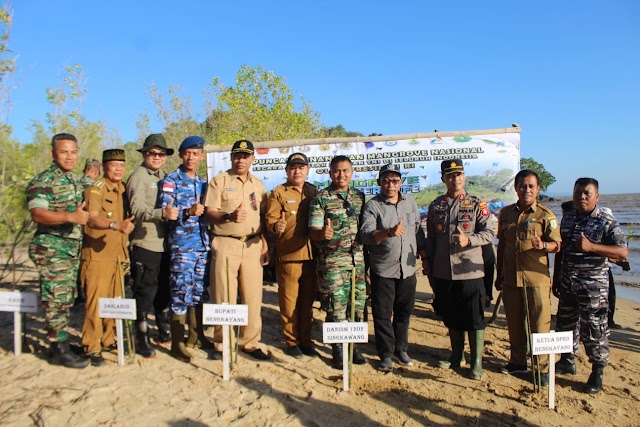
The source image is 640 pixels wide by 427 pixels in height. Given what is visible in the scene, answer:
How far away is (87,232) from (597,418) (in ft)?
15.3

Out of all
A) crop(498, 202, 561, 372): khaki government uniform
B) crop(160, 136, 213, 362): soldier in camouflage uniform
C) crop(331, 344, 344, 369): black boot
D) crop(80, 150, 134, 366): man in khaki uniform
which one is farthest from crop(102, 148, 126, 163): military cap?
crop(498, 202, 561, 372): khaki government uniform

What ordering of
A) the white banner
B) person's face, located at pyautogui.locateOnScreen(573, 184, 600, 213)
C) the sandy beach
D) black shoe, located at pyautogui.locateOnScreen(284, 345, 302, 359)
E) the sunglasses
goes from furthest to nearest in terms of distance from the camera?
the white banner → black shoe, located at pyautogui.locateOnScreen(284, 345, 302, 359) → the sunglasses → person's face, located at pyautogui.locateOnScreen(573, 184, 600, 213) → the sandy beach

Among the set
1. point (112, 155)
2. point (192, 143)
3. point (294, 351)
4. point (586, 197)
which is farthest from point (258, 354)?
point (586, 197)

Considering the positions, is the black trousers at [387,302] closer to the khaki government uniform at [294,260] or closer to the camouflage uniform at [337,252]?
the camouflage uniform at [337,252]

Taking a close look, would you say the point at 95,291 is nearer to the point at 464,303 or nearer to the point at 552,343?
the point at 464,303

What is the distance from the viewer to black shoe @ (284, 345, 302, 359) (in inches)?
177

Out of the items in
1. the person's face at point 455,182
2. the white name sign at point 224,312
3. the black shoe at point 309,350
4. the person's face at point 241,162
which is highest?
the person's face at point 241,162

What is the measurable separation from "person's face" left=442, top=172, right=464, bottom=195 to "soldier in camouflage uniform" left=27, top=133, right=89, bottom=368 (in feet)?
10.9

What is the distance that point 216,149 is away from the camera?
7223 millimetres

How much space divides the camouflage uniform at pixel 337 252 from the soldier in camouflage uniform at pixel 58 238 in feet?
7.00

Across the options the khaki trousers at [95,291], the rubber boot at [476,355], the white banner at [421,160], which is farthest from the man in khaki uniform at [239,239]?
the white banner at [421,160]

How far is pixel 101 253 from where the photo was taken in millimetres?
4094

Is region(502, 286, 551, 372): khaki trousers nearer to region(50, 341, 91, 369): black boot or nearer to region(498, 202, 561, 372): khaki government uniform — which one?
region(498, 202, 561, 372): khaki government uniform

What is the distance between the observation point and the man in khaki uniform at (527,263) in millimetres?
3920
